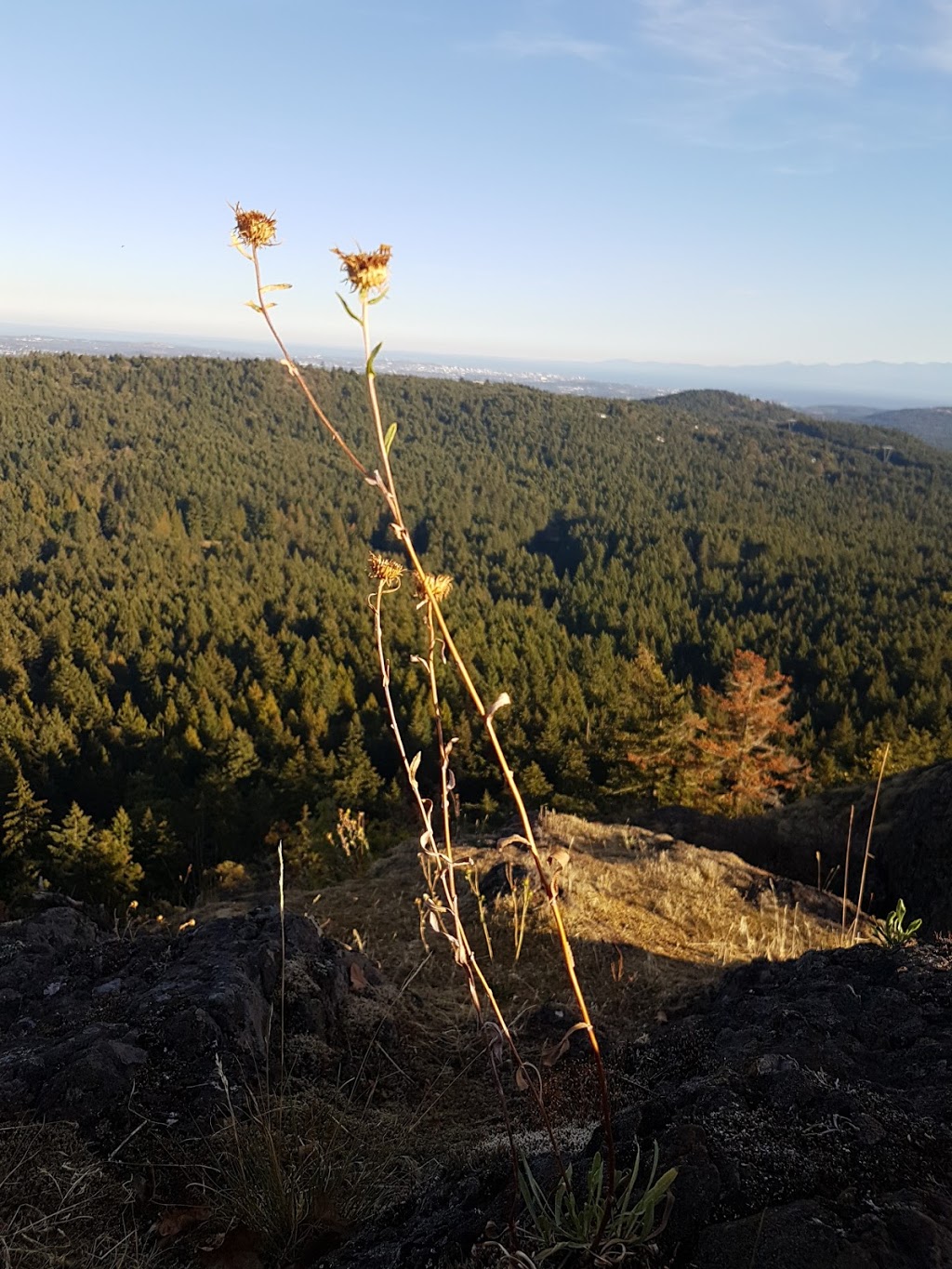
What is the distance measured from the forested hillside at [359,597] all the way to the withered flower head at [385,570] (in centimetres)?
42

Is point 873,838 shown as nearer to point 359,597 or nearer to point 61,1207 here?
point 61,1207

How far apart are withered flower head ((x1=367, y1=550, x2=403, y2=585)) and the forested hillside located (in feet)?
1.37

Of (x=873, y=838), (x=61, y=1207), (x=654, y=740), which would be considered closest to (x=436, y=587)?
(x=61, y=1207)

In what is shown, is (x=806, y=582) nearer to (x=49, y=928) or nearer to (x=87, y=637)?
(x=87, y=637)

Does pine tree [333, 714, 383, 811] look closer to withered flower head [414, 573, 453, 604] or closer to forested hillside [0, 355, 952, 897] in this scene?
forested hillside [0, 355, 952, 897]

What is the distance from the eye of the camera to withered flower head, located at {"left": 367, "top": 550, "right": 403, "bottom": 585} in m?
1.21

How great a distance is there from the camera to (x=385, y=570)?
3.96 feet

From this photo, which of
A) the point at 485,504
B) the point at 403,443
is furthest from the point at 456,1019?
the point at 403,443

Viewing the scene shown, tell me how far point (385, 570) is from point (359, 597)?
185 feet

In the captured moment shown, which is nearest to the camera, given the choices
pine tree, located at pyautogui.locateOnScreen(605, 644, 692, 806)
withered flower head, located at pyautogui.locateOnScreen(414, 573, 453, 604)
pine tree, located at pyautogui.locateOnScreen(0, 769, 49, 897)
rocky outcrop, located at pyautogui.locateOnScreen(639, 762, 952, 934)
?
withered flower head, located at pyautogui.locateOnScreen(414, 573, 453, 604)

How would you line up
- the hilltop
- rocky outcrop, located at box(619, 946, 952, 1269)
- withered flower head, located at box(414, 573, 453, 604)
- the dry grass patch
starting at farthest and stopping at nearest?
the dry grass patch < the hilltop < rocky outcrop, located at box(619, 946, 952, 1269) < withered flower head, located at box(414, 573, 453, 604)

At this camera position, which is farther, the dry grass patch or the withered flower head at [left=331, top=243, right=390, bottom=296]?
the dry grass patch

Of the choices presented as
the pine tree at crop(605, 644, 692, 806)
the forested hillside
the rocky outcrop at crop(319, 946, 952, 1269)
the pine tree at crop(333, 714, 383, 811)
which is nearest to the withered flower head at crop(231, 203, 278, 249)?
the forested hillside

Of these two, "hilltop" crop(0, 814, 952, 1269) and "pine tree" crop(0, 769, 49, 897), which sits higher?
"hilltop" crop(0, 814, 952, 1269)
